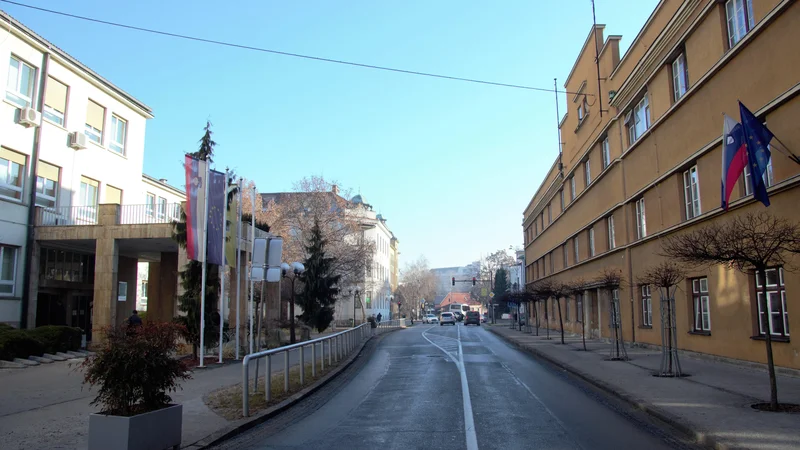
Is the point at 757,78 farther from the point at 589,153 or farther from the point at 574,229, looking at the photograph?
the point at 574,229

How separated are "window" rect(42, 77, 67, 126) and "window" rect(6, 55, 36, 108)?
0.71m

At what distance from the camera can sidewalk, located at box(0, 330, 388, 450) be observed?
7.50 metres

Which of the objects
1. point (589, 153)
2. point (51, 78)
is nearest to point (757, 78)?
point (589, 153)

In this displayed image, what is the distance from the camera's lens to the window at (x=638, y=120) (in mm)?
20641

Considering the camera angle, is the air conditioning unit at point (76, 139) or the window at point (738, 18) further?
the air conditioning unit at point (76, 139)

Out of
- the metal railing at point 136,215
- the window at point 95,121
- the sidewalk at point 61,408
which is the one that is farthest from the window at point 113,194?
the sidewalk at point 61,408

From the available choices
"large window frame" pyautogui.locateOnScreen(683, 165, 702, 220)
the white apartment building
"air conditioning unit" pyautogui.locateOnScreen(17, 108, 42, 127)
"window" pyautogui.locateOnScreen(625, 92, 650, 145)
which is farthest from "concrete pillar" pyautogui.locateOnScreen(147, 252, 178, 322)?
"large window frame" pyautogui.locateOnScreen(683, 165, 702, 220)

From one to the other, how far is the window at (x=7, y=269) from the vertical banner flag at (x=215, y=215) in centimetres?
946

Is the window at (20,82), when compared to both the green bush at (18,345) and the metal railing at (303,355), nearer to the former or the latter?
the green bush at (18,345)

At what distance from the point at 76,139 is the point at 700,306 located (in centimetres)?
2447

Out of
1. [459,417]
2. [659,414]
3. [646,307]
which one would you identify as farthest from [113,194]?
[659,414]

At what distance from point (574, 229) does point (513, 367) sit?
17657 mm

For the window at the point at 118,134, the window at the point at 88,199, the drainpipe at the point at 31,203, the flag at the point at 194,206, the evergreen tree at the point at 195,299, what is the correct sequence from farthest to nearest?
the window at the point at 118,134 → the window at the point at 88,199 → the drainpipe at the point at 31,203 → the evergreen tree at the point at 195,299 → the flag at the point at 194,206

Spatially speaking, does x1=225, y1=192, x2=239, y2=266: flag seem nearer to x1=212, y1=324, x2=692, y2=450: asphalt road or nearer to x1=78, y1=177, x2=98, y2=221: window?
x1=212, y1=324, x2=692, y2=450: asphalt road
